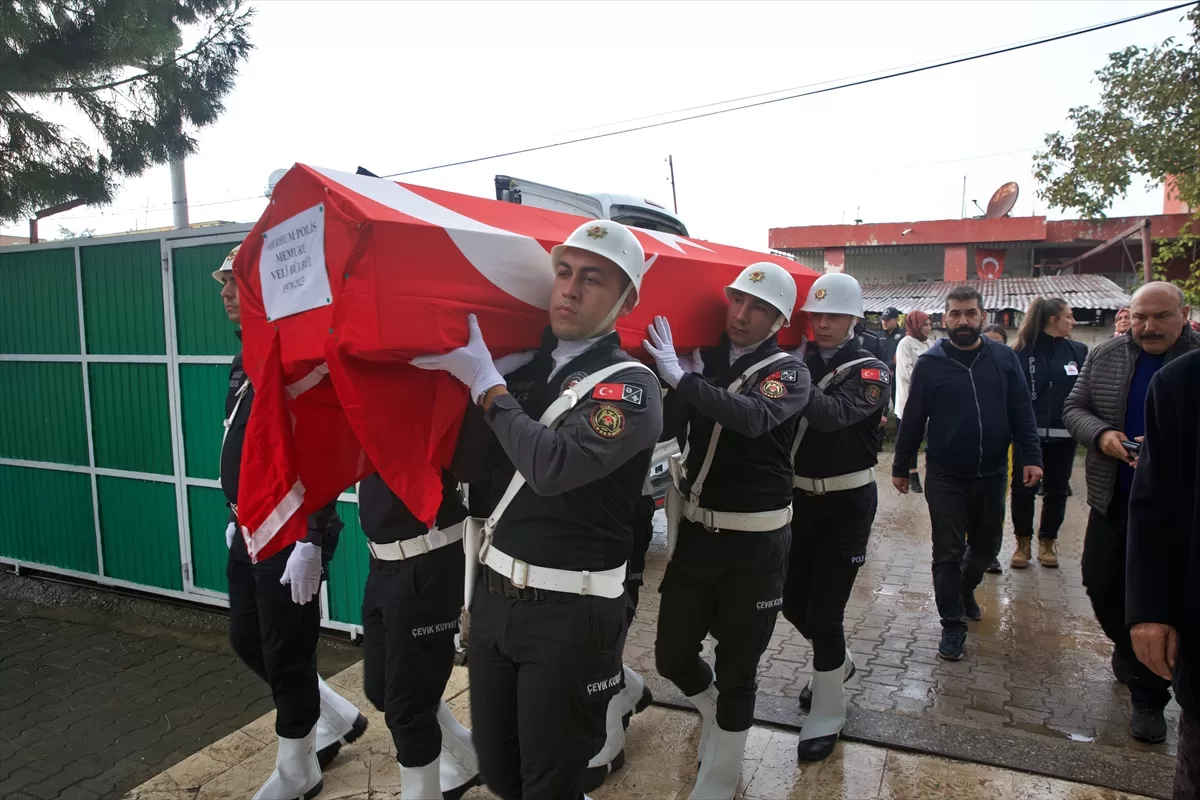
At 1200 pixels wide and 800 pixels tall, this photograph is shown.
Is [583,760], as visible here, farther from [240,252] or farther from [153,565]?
[153,565]

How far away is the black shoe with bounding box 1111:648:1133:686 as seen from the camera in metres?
3.86

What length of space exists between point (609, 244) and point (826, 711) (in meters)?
2.40

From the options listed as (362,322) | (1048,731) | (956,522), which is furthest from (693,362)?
(1048,731)

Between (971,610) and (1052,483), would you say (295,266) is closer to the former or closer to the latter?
(971,610)

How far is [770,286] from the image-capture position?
2.92 meters

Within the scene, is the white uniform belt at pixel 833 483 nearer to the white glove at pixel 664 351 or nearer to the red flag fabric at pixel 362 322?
the white glove at pixel 664 351

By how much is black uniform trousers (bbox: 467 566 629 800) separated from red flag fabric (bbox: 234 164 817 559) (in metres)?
0.40

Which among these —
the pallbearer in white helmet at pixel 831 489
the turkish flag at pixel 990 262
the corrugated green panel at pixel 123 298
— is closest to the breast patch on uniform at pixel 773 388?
the pallbearer in white helmet at pixel 831 489

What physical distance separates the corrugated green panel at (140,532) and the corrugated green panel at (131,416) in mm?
164

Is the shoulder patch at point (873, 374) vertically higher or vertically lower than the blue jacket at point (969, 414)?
higher

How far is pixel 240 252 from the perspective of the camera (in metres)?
2.30

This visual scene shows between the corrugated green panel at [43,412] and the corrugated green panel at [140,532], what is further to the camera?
the corrugated green panel at [43,412]

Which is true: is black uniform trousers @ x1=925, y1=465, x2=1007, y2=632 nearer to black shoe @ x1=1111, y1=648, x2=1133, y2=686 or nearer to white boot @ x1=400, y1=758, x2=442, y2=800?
black shoe @ x1=1111, y1=648, x2=1133, y2=686

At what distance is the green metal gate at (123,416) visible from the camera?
5148mm
